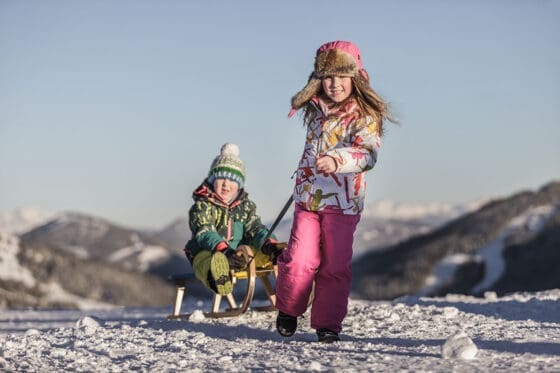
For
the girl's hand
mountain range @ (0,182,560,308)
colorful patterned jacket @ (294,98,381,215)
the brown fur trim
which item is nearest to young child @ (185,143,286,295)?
colorful patterned jacket @ (294,98,381,215)

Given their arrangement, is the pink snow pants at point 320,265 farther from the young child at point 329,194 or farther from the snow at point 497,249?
the snow at point 497,249

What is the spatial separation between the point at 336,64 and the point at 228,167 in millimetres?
2038

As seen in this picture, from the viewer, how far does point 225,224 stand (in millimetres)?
7094

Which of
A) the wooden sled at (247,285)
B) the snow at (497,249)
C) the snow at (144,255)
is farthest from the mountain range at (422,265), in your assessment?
the snow at (144,255)

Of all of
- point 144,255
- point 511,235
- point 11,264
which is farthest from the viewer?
point 144,255

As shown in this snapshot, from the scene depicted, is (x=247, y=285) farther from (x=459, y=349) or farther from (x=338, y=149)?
(x=459, y=349)

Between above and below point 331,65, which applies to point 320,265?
below

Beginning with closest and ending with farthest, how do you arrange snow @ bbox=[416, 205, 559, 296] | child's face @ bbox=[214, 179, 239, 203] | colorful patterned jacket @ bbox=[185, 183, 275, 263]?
1. colorful patterned jacket @ bbox=[185, 183, 275, 263]
2. child's face @ bbox=[214, 179, 239, 203]
3. snow @ bbox=[416, 205, 559, 296]

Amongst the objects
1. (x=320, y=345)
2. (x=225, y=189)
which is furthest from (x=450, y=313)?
(x=225, y=189)

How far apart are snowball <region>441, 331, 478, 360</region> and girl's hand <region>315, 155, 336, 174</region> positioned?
55.2 inches

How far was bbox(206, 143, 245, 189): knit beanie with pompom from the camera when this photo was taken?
7148 millimetres

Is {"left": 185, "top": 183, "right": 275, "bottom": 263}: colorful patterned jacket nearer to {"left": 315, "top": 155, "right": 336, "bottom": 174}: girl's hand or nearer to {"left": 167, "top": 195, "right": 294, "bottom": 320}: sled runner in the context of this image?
{"left": 167, "top": 195, "right": 294, "bottom": 320}: sled runner

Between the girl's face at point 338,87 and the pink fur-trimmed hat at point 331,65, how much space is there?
46 millimetres

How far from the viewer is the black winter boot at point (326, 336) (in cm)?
517
